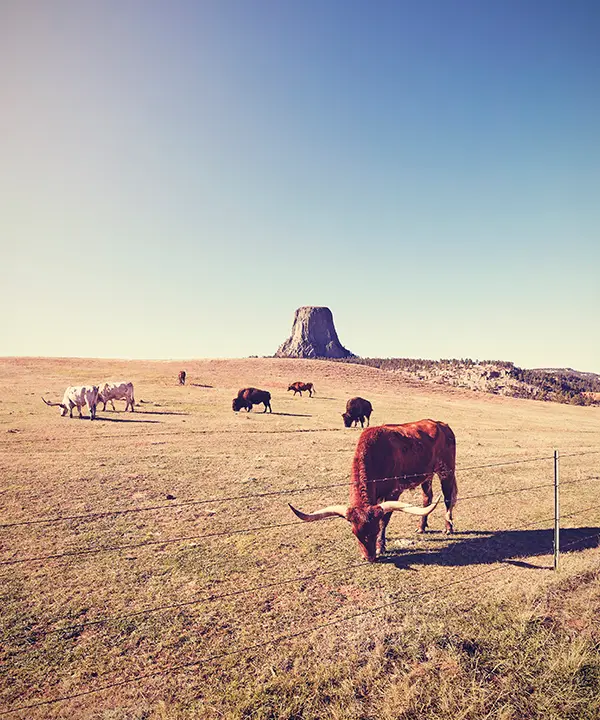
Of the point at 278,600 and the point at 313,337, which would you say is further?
the point at 313,337

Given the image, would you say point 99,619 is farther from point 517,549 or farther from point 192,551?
point 517,549

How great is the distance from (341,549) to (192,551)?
9.81 feet

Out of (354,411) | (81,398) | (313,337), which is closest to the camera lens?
(81,398)

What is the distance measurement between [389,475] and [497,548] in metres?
2.69

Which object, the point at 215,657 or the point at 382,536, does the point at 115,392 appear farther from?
the point at 215,657

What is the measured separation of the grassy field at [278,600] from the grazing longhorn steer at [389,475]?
0.71 metres

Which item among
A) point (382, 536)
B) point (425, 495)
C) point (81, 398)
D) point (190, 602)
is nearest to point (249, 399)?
point (81, 398)

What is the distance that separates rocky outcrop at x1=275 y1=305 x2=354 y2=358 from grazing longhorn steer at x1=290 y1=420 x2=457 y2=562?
163 metres

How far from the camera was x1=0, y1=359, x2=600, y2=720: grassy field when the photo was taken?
448 centimetres

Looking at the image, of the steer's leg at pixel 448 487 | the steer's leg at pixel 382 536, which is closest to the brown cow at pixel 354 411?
the steer's leg at pixel 448 487

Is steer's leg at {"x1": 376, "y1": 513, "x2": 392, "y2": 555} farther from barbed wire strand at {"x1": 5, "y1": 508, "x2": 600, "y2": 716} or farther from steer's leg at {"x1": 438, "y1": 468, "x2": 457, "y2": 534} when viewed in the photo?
steer's leg at {"x1": 438, "y1": 468, "x2": 457, "y2": 534}

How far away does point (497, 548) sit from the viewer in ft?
28.7

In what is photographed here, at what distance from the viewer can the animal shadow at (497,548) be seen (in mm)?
8141

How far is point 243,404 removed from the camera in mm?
33156
